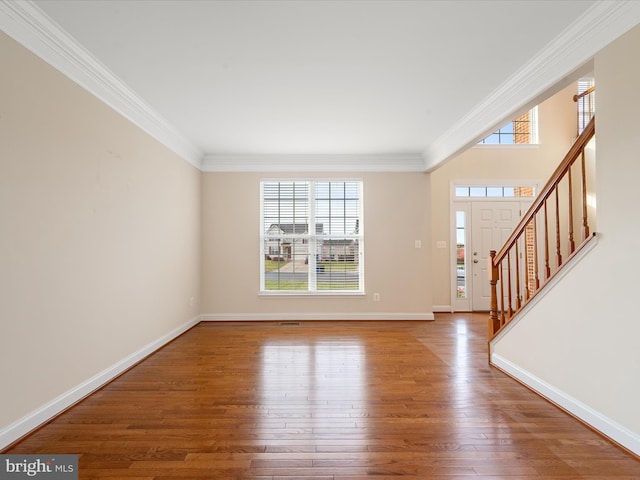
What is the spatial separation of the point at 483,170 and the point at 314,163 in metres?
3.01

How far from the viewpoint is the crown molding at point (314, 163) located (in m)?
5.48

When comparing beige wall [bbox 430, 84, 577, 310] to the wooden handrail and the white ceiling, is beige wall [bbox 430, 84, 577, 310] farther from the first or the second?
the wooden handrail

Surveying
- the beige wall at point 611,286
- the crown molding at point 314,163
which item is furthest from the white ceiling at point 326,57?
the crown molding at point 314,163

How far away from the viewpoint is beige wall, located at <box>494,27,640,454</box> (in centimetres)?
198

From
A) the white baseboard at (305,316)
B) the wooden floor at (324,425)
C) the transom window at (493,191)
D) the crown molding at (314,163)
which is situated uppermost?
the crown molding at (314,163)

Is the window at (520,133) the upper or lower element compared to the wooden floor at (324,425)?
upper

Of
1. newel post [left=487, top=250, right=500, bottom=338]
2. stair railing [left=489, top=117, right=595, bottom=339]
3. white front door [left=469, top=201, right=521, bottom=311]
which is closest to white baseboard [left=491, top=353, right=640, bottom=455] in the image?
newel post [left=487, top=250, right=500, bottom=338]

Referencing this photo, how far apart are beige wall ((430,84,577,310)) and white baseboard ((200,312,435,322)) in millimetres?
819

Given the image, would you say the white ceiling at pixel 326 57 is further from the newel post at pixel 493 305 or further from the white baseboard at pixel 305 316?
the white baseboard at pixel 305 316

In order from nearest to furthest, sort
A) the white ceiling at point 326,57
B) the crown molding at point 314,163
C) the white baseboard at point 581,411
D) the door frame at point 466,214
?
the white baseboard at point 581,411 → the white ceiling at point 326,57 → the crown molding at point 314,163 → the door frame at point 466,214

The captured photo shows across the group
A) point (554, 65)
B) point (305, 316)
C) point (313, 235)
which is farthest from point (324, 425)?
point (313, 235)

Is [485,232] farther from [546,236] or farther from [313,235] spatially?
[546,236]

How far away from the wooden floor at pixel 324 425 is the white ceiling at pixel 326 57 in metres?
2.42

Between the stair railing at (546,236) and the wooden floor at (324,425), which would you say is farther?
the stair railing at (546,236)
